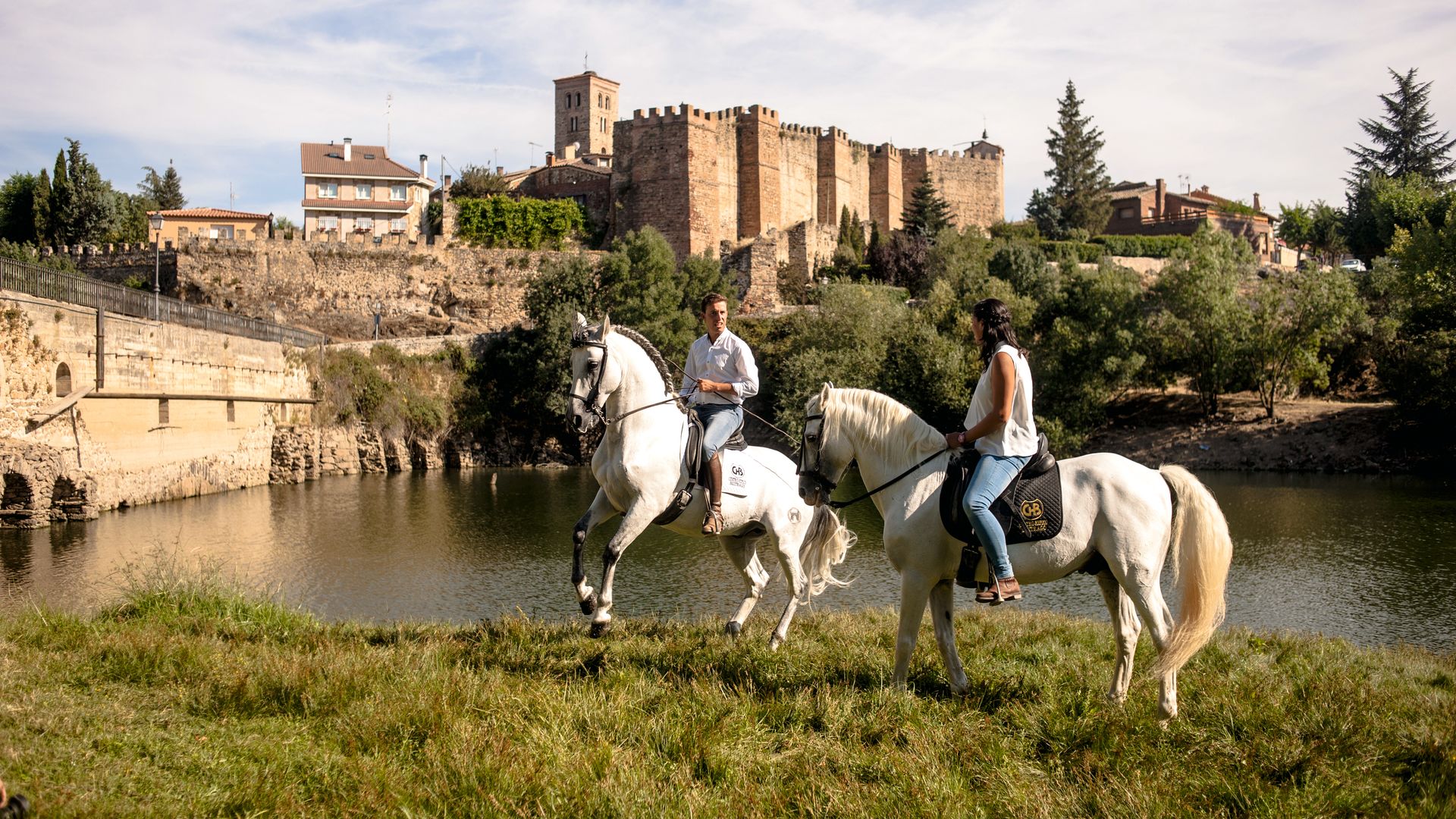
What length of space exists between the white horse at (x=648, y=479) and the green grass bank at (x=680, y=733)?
870mm

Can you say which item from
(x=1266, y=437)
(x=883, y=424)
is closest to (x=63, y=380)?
(x=883, y=424)

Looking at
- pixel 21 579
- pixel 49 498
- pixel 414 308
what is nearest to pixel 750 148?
pixel 414 308

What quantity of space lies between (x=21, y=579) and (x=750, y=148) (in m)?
51.5

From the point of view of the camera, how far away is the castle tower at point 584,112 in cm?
10088

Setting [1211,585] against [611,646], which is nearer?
[1211,585]

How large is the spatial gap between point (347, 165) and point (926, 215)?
41.2 metres

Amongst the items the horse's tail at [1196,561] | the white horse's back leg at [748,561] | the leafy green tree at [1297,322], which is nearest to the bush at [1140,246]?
the leafy green tree at [1297,322]

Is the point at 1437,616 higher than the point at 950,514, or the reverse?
the point at 950,514

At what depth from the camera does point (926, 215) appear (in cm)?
6412

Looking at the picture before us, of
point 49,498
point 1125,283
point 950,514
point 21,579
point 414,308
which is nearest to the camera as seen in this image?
point 950,514

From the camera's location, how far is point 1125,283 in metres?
38.0

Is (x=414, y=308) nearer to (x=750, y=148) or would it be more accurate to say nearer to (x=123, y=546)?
(x=750, y=148)

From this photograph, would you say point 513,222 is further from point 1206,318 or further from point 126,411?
point 1206,318

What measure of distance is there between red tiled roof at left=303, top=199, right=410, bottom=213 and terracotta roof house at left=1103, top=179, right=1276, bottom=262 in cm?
5212
